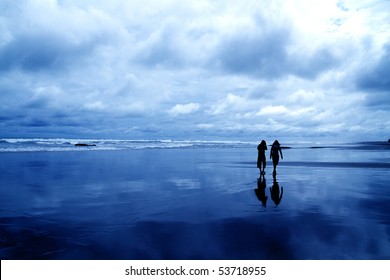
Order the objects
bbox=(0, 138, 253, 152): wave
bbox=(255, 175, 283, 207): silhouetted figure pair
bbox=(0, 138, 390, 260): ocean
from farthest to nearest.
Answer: bbox=(0, 138, 253, 152): wave < bbox=(255, 175, 283, 207): silhouetted figure pair < bbox=(0, 138, 390, 260): ocean

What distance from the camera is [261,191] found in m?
13.5

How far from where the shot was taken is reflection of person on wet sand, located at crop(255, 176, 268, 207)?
11.5 metres

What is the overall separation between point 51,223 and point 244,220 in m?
5.28

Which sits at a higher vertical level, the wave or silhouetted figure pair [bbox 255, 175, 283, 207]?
the wave

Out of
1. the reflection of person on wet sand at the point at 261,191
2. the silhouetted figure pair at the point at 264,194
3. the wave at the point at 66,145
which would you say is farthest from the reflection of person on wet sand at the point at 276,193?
the wave at the point at 66,145

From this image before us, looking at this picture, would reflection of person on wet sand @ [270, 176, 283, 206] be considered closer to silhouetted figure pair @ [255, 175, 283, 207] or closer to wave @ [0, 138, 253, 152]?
silhouetted figure pair @ [255, 175, 283, 207]

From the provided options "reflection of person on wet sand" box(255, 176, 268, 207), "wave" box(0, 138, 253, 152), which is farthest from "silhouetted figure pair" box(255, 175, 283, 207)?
"wave" box(0, 138, 253, 152)

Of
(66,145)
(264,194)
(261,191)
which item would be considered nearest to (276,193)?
(264,194)

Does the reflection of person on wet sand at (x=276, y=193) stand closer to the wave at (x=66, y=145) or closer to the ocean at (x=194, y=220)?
the ocean at (x=194, y=220)

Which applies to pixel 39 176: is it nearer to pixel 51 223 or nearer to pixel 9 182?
pixel 9 182

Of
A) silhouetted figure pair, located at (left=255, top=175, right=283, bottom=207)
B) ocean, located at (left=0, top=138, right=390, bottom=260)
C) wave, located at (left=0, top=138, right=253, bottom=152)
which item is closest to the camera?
ocean, located at (left=0, top=138, right=390, bottom=260)

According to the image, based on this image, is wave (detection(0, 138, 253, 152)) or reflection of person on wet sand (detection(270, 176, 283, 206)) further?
wave (detection(0, 138, 253, 152))

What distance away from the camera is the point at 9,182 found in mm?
15734

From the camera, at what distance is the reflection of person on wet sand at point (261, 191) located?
11.5 metres
